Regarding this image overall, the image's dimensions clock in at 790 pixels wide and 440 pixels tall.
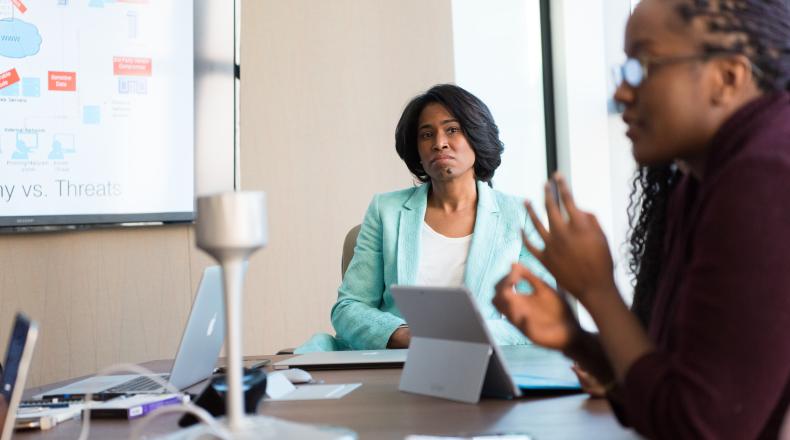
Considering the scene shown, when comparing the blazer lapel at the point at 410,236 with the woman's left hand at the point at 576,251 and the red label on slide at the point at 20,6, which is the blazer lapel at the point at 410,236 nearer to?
the red label on slide at the point at 20,6

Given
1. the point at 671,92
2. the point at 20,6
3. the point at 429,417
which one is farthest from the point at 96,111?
the point at 671,92

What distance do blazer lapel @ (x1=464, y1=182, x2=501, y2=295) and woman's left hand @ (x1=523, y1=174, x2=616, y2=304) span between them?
1.63 m

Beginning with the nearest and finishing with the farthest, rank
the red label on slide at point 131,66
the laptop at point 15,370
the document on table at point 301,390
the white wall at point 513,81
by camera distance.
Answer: the laptop at point 15,370
the document on table at point 301,390
the red label on slide at point 131,66
the white wall at point 513,81

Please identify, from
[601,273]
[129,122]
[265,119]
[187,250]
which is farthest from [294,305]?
[601,273]

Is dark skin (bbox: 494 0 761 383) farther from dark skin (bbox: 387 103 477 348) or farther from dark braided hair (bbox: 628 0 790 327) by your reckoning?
dark skin (bbox: 387 103 477 348)

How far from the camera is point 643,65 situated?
1.12 meters

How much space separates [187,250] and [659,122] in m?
2.76

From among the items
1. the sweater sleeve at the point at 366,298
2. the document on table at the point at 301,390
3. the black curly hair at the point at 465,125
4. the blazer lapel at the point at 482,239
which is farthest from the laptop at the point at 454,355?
the black curly hair at the point at 465,125

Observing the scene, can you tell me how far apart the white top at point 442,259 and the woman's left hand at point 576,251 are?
173cm

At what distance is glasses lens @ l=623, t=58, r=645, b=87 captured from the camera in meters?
1.12

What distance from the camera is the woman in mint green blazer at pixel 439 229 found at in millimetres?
2783

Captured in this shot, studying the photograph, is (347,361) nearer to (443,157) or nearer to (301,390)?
(301,390)

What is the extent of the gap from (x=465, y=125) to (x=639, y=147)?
1.97 meters

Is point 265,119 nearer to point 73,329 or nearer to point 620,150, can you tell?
point 73,329
